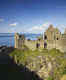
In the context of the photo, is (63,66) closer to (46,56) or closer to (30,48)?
(46,56)

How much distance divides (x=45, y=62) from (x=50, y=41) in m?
9.15

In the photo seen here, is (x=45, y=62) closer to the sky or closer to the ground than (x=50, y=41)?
closer to the ground

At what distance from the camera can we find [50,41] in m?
34.6

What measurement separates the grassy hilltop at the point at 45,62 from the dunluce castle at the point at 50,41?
78.8 inches

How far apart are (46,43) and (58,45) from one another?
4.94m

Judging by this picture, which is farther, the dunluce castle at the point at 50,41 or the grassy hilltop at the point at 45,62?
the dunluce castle at the point at 50,41

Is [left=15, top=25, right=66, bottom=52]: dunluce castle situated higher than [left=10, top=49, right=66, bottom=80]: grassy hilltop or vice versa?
[left=15, top=25, right=66, bottom=52]: dunluce castle

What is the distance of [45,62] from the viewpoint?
1150 inches

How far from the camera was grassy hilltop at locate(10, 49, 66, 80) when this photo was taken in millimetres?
23691

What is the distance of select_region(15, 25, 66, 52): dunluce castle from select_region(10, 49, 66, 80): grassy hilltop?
78.8 inches

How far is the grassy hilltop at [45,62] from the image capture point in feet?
77.7

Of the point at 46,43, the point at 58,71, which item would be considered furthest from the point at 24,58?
the point at 58,71

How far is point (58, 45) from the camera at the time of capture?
109 ft

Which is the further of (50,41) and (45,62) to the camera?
(50,41)
